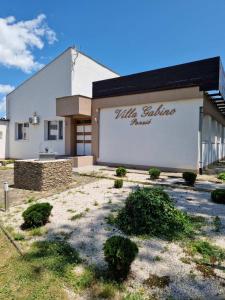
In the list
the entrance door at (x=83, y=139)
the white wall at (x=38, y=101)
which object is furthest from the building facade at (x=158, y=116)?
the white wall at (x=38, y=101)

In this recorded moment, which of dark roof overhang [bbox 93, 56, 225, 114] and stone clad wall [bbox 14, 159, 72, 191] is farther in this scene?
dark roof overhang [bbox 93, 56, 225, 114]

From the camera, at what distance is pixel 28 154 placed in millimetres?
17672

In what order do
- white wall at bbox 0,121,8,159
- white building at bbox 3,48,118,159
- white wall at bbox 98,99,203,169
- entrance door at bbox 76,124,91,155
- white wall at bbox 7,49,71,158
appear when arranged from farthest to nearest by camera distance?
1. white wall at bbox 0,121,8,159
2. white wall at bbox 7,49,71,158
3. white building at bbox 3,48,118,159
4. entrance door at bbox 76,124,91,155
5. white wall at bbox 98,99,203,169

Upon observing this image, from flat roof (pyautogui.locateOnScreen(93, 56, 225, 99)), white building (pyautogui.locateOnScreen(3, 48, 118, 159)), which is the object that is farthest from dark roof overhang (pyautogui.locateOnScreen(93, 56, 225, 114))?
white building (pyautogui.locateOnScreen(3, 48, 118, 159))

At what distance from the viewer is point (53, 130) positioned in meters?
16.2

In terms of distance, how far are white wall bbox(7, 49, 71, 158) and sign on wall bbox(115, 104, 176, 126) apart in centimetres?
437

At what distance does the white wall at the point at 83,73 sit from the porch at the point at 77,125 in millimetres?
1641

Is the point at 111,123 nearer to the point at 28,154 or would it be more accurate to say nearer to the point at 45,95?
the point at 45,95

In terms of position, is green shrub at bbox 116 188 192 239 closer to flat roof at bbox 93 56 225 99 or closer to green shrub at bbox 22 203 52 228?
green shrub at bbox 22 203 52 228

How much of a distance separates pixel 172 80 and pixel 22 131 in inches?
495

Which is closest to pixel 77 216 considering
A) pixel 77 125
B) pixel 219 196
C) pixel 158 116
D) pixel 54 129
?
pixel 219 196

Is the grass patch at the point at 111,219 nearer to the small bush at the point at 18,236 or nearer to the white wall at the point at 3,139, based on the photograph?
the small bush at the point at 18,236

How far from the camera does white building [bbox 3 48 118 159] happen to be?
15008 millimetres

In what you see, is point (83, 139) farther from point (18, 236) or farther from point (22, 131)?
point (18, 236)
